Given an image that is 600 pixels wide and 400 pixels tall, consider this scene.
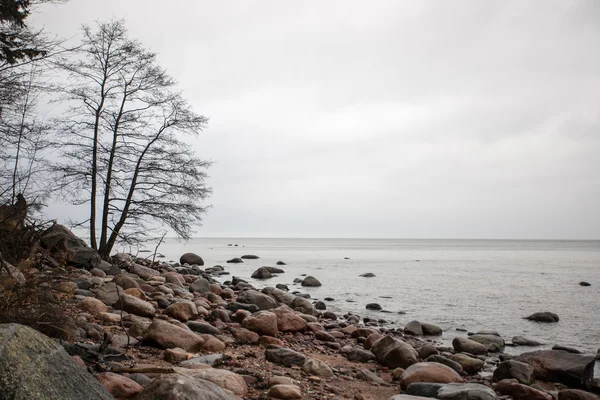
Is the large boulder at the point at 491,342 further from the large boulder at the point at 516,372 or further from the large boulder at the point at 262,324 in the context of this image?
the large boulder at the point at 262,324

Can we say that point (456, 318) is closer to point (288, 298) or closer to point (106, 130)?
point (288, 298)

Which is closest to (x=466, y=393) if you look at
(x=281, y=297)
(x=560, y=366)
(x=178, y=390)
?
(x=560, y=366)

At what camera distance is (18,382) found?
7.83 ft

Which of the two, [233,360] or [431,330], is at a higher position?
[233,360]

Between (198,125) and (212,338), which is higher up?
(198,125)

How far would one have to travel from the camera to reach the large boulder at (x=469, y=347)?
33.1ft

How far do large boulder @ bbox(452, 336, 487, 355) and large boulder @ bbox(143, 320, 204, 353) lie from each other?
263 inches

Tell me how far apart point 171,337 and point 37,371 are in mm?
3901

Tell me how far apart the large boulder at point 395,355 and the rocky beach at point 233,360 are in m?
0.02

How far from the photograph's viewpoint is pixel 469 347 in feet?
33.4

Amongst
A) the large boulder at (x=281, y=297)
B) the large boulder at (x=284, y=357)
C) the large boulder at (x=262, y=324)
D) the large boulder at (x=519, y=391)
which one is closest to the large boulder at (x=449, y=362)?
the large boulder at (x=519, y=391)

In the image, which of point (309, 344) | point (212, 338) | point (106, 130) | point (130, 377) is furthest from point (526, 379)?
point (106, 130)

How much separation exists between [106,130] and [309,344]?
39.5 ft

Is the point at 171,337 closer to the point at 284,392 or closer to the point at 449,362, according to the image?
the point at 284,392
